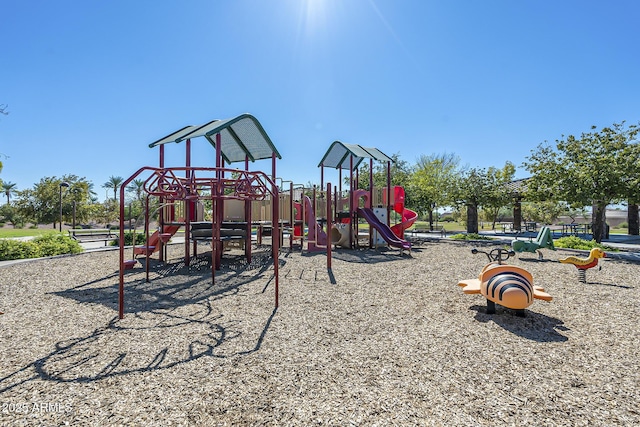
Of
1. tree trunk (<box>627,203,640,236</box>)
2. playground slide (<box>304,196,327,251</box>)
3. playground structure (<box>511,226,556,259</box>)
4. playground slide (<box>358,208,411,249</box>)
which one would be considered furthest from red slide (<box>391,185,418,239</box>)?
tree trunk (<box>627,203,640,236</box>)

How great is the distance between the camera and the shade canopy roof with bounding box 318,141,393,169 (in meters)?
15.1

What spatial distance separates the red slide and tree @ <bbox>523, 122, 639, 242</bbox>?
5.31m

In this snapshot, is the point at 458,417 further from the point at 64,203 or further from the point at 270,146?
the point at 64,203

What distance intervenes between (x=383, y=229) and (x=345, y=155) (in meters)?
4.41

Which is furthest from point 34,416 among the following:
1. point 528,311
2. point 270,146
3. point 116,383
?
point 270,146

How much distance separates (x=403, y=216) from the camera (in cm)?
1638

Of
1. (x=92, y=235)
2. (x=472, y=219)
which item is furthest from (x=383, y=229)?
(x=92, y=235)

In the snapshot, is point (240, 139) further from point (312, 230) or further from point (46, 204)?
point (46, 204)

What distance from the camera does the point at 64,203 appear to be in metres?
37.4

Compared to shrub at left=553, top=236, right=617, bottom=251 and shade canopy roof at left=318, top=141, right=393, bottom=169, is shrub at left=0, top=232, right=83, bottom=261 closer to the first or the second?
shade canopy roof at left=318, top=141, right=393, bottom=169

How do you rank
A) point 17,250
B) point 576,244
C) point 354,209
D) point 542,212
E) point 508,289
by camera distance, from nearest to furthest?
point 508,289
point 17,250
point 576,244
point 354,209
point 542,212

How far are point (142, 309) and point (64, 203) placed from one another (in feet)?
134

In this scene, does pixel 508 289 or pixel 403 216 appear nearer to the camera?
pixel 508 289

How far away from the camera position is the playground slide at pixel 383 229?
12.7 m
